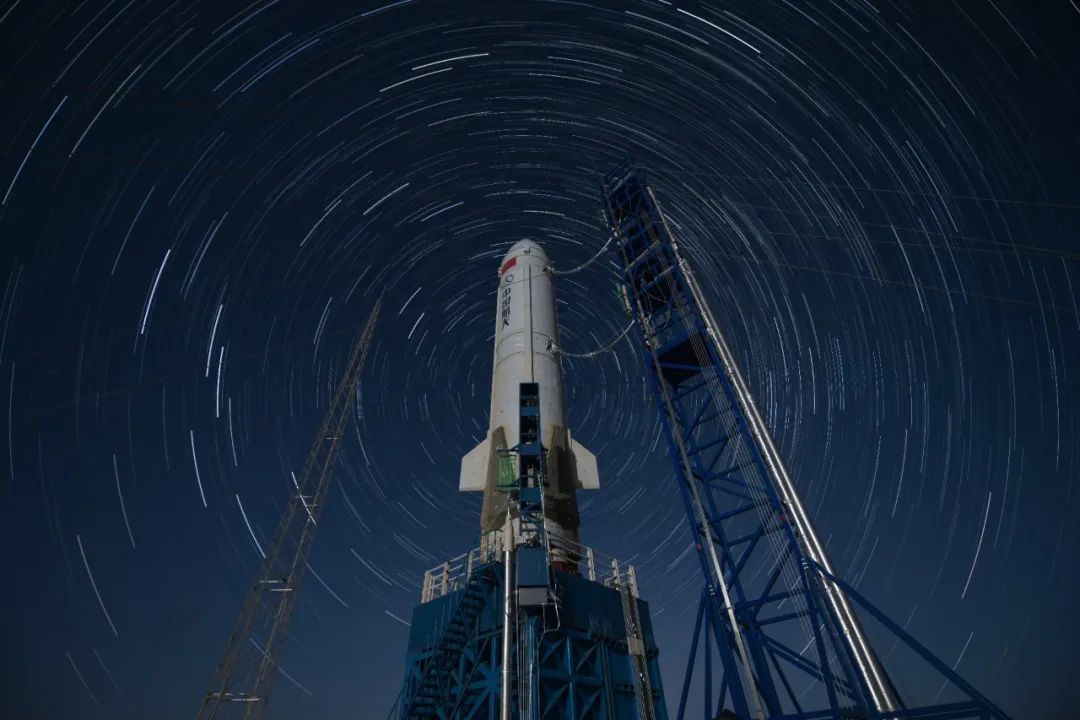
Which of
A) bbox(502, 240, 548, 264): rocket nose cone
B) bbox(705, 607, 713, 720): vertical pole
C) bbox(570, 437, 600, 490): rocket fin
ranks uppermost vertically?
bbox(502, 240, 548, 264): rocket nose cone

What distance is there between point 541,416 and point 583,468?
8.20 feet

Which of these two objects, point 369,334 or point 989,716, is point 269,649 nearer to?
point 369,334

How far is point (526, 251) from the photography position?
24703 millimetres

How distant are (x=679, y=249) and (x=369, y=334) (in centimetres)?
3426

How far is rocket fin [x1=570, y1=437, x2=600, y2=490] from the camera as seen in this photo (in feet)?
57.0

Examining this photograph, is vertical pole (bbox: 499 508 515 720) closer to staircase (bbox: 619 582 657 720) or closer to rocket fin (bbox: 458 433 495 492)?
staircase (bbox: 619 582 657 720)

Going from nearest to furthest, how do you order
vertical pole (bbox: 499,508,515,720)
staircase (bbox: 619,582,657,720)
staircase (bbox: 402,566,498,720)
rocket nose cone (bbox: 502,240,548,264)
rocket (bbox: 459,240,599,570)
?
vertical pole (bbox: 499,508,515,720) → staircase (bbox: 402,566,498,720) → staircase (bbox: 619,582,657,720) → rocket (bbox: 459,240,599,570) → rocket nose cone (bbox: 502,240,548,264)

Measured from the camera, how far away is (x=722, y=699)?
13422 mm

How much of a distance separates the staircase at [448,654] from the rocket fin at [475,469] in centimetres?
522

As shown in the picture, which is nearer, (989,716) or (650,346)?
(989,716)

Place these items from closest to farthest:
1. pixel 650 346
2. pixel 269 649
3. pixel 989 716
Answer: pixel 989 716 → pixel 650 346 → pixel 269 649

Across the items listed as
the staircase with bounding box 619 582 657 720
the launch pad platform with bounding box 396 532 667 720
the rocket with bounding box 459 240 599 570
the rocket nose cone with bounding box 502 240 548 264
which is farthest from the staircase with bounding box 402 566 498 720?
the rocket nose cone with bounding box 502 240 548 264

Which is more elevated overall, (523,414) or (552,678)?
(523,414)

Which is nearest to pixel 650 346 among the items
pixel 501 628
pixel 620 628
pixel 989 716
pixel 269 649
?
pixel 620 628
